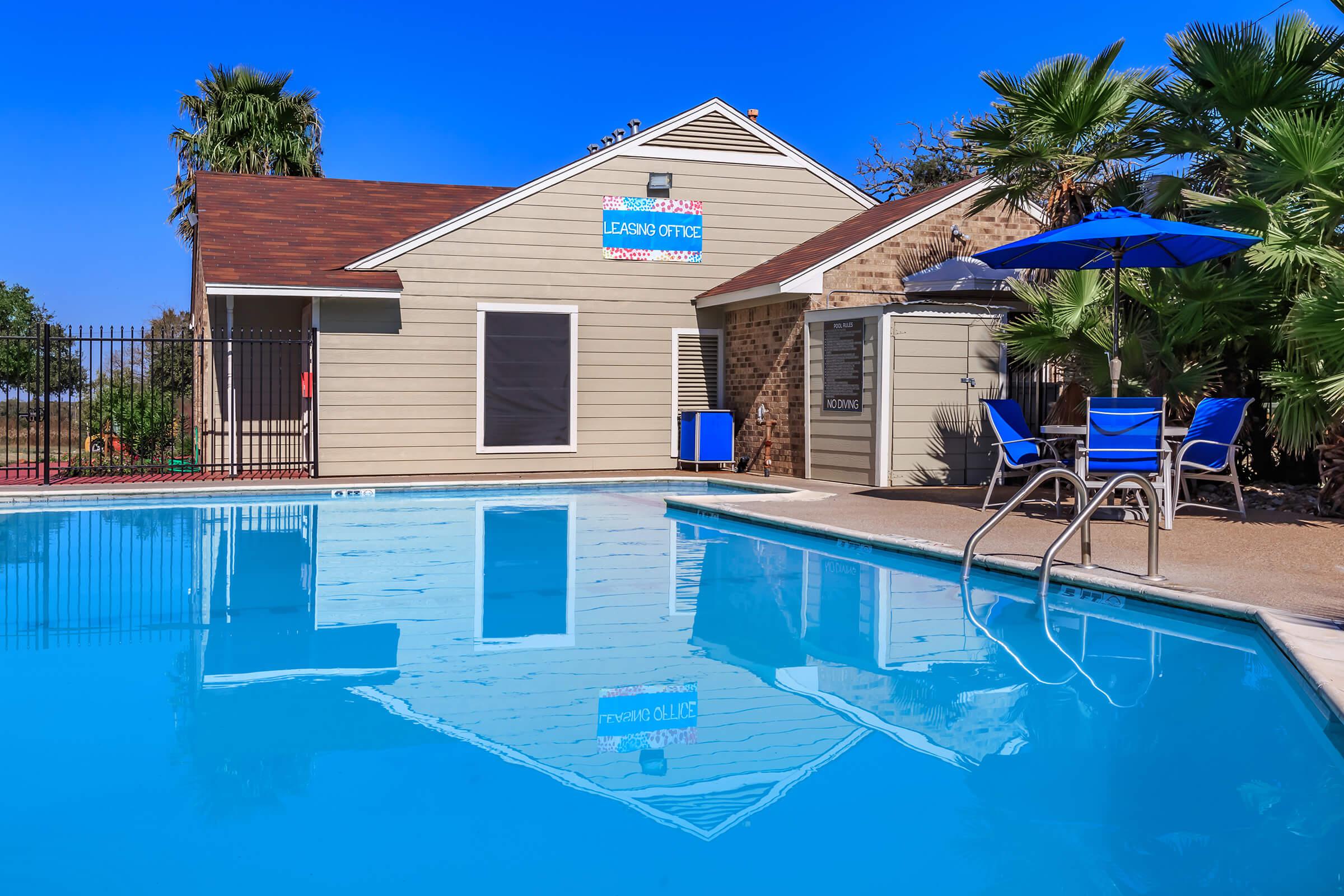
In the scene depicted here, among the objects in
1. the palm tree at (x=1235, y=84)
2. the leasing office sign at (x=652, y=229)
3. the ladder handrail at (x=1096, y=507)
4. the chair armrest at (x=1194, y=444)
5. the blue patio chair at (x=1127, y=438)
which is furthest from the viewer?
the leasing office sign at (x=652, y=229)

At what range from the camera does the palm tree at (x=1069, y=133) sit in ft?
35.4

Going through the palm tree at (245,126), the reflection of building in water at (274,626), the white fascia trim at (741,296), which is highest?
the palm tree at (245,126)

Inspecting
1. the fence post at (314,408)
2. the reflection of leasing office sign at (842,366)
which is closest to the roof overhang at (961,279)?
the reflection of leasing office sign at (842,366)

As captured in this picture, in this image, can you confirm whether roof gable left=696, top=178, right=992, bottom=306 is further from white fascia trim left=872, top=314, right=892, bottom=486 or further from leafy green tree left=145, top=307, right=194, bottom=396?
leafy green tree left=145, top=307, right=194, bottom=396

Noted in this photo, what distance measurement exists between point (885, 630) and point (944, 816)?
256 centimetres

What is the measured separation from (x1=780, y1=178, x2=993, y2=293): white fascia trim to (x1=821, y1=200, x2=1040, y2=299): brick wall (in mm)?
55

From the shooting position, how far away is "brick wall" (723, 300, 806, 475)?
46.3 ft

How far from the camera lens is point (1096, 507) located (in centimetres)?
614

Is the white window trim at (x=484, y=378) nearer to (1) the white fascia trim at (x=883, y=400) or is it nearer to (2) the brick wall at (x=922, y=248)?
(2) the brick wall at (x=922, y=248)

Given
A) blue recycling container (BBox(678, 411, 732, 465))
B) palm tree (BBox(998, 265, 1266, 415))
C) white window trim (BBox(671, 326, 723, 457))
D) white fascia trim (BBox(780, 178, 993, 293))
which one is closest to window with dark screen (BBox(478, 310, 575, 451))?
white window trim (BBox(671, 326, 723, 457))

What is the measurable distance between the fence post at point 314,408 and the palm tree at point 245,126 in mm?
12430

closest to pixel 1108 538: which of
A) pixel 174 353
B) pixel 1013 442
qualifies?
pixel 1013 442

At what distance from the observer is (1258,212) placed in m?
9.03

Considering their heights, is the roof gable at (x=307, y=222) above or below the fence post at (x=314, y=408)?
above
